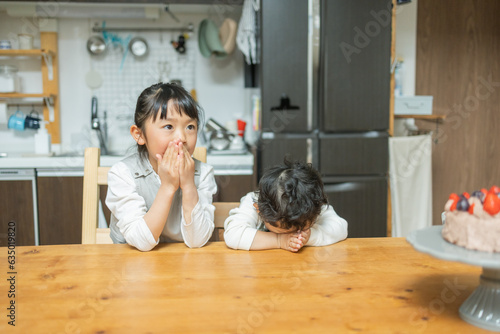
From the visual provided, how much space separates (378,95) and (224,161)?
950 mm

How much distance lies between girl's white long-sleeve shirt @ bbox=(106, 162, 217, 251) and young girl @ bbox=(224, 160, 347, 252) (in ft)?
0.25

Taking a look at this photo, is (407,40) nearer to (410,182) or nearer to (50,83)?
(410,182)

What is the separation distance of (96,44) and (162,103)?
80.7 inches

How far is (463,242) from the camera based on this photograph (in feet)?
2.30

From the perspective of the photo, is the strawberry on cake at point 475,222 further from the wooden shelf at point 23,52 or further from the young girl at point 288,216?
the wooden shelf at point 23,52

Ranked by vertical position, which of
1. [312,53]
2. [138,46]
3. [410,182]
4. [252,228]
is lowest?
[410,182]

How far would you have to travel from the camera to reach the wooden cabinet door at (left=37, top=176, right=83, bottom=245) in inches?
101

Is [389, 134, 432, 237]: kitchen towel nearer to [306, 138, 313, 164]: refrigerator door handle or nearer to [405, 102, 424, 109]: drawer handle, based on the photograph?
[405, 102, 424, 109]: drawer handle

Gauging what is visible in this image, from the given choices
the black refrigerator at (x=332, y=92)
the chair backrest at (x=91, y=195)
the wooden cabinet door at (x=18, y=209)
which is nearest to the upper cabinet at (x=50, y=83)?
the wooden cabinet door at (x=18, y=209)

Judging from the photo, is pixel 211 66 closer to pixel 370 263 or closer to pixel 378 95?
pixel 378 95

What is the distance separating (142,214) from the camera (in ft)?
3.93

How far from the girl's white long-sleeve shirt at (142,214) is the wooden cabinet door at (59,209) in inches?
50.6

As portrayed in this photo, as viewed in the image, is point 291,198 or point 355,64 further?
point 355,64

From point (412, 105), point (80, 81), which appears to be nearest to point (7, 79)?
point (80, 81)
